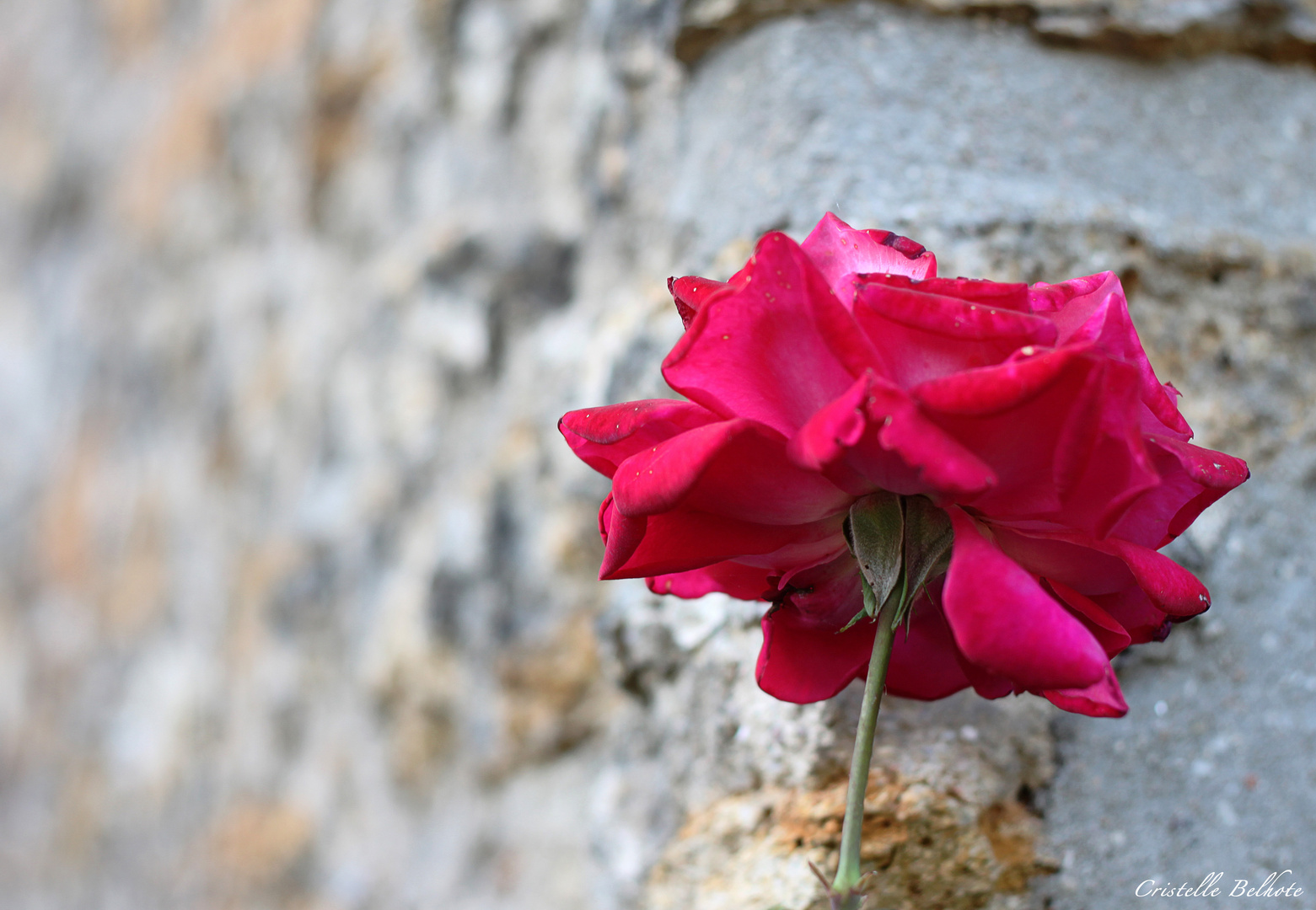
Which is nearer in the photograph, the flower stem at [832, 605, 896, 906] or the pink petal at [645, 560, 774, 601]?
the flower stem at [832, 605, 896, 906]

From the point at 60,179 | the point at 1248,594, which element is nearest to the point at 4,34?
the point at 60,179

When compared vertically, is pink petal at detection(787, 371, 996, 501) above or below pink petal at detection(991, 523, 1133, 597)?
above

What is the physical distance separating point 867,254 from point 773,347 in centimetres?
7

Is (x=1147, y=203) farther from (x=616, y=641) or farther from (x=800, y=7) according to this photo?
(x=616, y=641)

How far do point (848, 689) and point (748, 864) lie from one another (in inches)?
4.1

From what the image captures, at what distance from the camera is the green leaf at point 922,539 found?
357mm

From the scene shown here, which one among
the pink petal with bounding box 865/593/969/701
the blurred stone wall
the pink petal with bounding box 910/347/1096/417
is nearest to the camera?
the pink petal with bounding box 910/347/1096/417

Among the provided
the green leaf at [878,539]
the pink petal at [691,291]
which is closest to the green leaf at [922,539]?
the green leaf at [878,539]

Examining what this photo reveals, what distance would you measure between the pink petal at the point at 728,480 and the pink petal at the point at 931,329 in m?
0.05

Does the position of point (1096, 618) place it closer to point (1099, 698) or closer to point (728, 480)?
point (1099, 698)

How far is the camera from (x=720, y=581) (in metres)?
0.44

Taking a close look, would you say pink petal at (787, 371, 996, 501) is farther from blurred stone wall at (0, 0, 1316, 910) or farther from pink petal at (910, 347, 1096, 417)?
blurred stone wall at (0, 0, 1316, 910)

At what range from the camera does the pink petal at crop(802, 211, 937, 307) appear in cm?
40

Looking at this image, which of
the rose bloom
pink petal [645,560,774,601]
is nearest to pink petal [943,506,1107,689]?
the rose bloom
